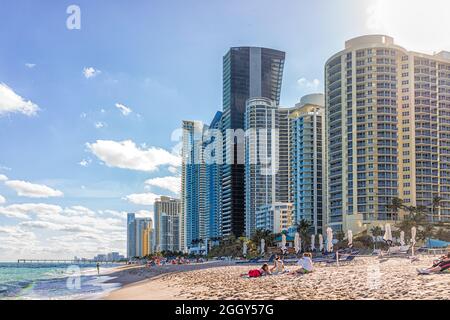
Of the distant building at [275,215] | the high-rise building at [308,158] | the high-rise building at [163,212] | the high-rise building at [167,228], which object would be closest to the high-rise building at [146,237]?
the high-rise building at [163,212]

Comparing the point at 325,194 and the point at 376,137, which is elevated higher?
the point at 376,137

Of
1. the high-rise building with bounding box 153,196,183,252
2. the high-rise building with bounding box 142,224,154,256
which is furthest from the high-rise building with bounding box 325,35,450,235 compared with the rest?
the high-rise building with bounding box 142,224,154,256

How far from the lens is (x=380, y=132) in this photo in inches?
1512

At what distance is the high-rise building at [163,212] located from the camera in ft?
28.5

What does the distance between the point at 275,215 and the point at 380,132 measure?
77.6 ft

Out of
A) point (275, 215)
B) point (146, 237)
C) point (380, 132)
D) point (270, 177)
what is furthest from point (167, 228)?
point (270, 177)

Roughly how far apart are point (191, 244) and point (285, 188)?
1487cm

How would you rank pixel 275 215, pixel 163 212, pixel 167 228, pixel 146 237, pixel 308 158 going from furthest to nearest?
1. pixel 275 215
2. pixel 308 158
3. pixel 167 228
4. pixel 146 237
5. pixel 163 212

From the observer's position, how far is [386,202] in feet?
123

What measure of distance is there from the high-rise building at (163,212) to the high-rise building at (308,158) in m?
15.5

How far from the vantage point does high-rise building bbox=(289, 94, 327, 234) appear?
5200cm

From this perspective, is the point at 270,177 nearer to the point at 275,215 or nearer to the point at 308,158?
the point at 275,215
